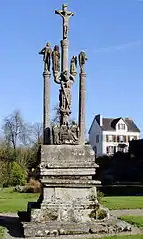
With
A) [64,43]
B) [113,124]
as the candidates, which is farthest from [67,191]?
[113,124]

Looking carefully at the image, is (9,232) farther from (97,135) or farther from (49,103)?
(97,135)

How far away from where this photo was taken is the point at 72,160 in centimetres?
1334

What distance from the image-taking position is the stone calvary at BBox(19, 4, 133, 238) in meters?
12.4

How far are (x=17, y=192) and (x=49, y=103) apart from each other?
882 inches

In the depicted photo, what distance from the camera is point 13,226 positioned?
13.8 m

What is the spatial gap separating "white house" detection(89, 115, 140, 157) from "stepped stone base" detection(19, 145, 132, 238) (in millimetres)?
60310

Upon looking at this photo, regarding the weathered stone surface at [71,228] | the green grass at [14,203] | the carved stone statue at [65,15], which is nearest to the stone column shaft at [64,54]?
the carved stone statue at [65,15]

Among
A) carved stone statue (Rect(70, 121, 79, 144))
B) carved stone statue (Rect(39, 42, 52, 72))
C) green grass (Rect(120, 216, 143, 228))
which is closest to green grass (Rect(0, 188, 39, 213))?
green grass (Rect(120, 216, 143, 228))

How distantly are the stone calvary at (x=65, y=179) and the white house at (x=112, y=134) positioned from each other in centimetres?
5965

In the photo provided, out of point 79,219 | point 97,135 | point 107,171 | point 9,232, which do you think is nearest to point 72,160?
point 79,219

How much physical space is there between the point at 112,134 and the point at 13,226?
61570 mm

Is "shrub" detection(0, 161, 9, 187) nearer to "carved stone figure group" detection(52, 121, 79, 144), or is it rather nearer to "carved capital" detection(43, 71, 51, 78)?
"carved capital" detection(43, 71, 51, 78)

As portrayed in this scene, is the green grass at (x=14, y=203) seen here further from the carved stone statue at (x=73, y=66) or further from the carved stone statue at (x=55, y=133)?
the carved stone statue at (x=73, y=66)

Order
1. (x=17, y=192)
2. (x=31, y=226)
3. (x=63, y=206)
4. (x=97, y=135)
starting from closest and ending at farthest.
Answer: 1. (x=31, y=226)
2. (x=63, y=206)
3. (x=17, y=192)
4. (x=97, y=135)
